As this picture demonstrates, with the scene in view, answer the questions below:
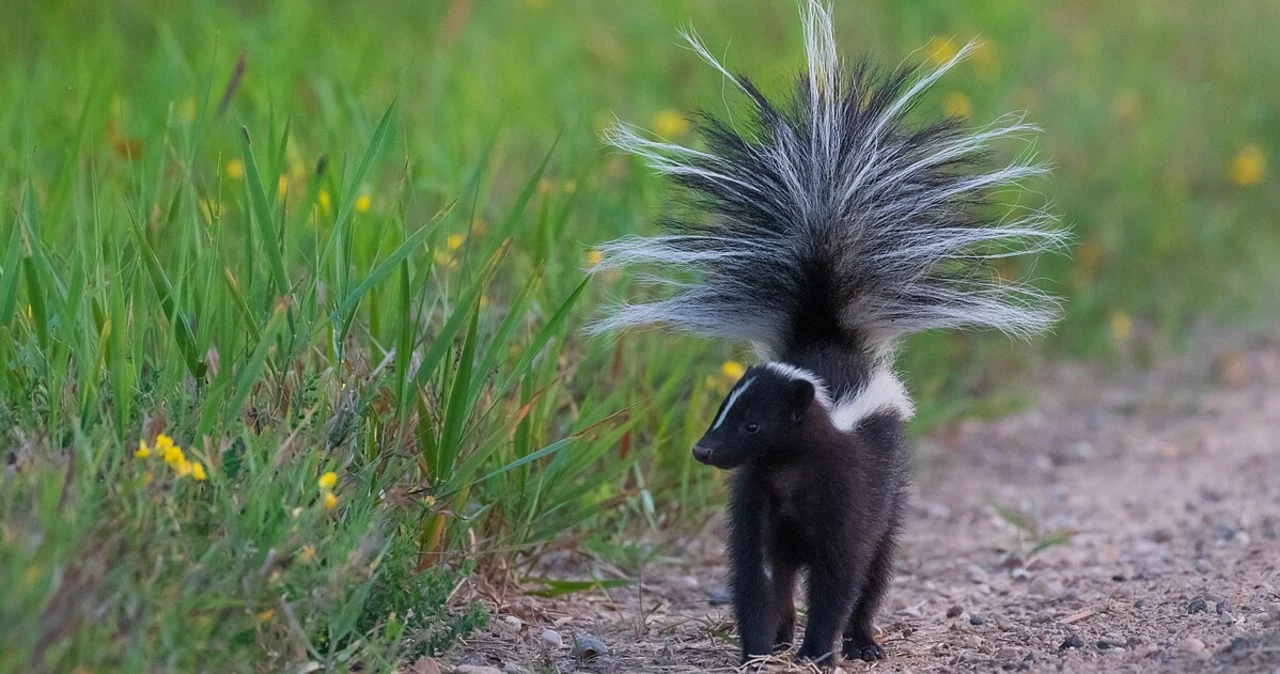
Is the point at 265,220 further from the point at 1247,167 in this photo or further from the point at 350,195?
the point at 1247,167

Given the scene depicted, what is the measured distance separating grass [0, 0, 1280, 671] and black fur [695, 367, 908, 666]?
15.6 inches

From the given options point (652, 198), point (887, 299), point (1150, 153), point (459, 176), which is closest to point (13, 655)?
point (887, 299)

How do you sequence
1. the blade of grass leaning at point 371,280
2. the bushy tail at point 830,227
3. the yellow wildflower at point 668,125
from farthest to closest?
the yellow wildflower at point 668,125, the bushy tail at point 830,227, the blade of grass leaning at point 371,280

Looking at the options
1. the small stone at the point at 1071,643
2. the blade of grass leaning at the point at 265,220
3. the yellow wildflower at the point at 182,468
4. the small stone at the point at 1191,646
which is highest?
the blade of grass leaning at the point at 265,220

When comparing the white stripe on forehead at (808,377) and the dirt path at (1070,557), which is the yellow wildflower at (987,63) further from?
the white stripe on forehead at (808,377)

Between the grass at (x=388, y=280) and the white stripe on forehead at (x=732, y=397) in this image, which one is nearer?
the grass at (x=388, y=280)

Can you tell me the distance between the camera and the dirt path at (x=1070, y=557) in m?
3.68

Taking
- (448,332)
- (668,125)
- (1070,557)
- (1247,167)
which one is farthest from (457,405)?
(1247,167)

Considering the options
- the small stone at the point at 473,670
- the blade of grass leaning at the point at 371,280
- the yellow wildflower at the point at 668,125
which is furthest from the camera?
the yellow wildflower at the point at 668,125

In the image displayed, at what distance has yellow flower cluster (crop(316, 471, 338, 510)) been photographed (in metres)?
3.06

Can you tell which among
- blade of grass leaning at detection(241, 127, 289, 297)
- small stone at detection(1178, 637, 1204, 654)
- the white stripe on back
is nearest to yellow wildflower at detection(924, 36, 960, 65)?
the white stripe on back

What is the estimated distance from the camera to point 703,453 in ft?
12.0

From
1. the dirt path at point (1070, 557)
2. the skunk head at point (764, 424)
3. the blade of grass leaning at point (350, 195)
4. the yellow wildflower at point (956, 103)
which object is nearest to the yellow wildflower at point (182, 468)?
the blade of grass leaning at point (350, 195)

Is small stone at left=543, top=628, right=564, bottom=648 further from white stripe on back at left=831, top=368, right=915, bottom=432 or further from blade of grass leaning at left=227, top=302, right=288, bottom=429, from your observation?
blade of grass leaning at left=227, top=302, right=288, bottom=429
